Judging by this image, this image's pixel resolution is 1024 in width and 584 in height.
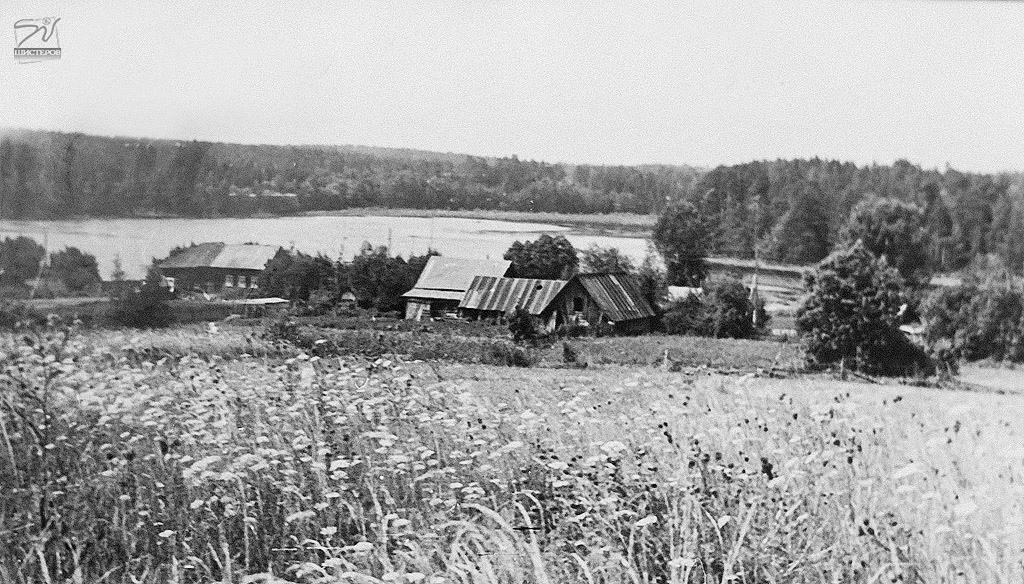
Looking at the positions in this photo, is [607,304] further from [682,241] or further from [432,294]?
[432,294]

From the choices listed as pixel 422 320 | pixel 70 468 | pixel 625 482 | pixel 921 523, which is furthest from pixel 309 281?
pixel 921 523

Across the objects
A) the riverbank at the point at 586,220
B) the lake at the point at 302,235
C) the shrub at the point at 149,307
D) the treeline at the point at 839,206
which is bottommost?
the shrub at the point at 149,307

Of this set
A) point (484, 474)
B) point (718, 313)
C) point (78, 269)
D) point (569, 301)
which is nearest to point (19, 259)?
point (78, 269)

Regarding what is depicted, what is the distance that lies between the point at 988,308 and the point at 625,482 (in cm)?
160

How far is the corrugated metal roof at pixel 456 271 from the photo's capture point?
3309 mm

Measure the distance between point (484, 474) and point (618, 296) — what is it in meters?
0.88

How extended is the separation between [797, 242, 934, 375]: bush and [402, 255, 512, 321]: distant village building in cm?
→ 123

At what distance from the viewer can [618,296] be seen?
10.9ft

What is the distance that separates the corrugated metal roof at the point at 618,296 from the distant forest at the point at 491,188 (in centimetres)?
29

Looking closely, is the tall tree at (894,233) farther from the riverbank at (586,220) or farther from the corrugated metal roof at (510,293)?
the corrugated metal roof at (510,293)

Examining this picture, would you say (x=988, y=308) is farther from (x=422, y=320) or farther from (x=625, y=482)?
(x=422, y=320)

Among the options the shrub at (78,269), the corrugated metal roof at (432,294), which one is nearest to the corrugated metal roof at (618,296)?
the corrugated metal roof at (432,294)

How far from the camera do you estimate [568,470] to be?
10.1ft

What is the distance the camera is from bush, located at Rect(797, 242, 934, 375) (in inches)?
124
